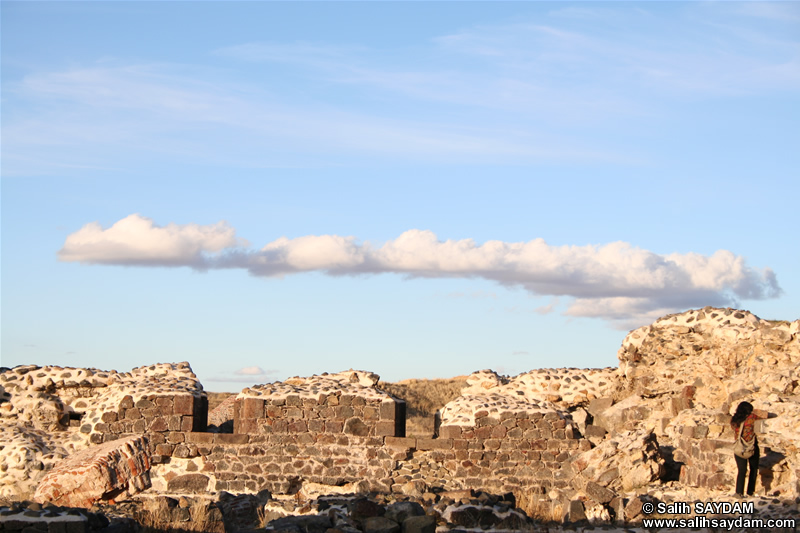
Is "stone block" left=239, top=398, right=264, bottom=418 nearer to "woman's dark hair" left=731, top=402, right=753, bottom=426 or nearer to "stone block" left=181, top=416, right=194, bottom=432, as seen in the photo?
"stone block" left=181, top=416, right=194, bottom=432

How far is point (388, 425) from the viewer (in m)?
14.4

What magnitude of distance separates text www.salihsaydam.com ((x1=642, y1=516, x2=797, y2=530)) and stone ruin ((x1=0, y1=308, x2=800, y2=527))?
6.61 ft

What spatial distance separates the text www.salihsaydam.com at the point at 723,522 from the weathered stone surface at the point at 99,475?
7.64 meters

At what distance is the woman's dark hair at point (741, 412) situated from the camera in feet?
37.9

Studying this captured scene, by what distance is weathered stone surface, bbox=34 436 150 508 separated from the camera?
12.6m

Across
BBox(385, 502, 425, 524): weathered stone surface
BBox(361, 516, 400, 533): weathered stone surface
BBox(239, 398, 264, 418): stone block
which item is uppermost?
BBox(239, 398, 264, 418): stone block

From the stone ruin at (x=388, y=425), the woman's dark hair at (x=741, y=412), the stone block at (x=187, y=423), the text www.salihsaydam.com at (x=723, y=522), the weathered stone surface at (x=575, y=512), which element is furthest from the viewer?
the stone block at (x=187, y=423)

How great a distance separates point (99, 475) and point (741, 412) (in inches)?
357

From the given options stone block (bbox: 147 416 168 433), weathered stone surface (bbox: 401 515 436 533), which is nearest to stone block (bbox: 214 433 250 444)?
stone block (bbox: 147 416 168 433)

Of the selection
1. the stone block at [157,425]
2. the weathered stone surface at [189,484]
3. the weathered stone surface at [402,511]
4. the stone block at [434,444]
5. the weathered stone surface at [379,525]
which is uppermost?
the stone block at [157,425]

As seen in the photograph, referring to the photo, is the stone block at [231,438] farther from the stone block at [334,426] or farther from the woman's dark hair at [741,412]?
the woman's dark hair at [741,412]

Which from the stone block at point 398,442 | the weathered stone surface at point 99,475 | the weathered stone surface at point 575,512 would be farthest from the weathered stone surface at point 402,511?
the weathered stone surface at point 99,475

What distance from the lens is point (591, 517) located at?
1177 centimetres

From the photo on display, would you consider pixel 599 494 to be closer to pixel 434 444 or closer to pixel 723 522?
pixel 723 522
